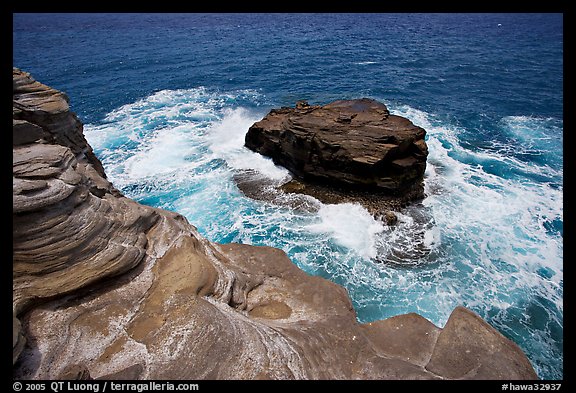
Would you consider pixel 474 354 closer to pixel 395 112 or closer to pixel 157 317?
pixel 157 317

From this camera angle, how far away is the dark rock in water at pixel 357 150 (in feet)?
82.0

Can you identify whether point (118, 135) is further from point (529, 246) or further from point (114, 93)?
point (529, 246)

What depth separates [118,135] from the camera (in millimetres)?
36094

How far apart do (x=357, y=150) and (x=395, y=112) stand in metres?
17.5

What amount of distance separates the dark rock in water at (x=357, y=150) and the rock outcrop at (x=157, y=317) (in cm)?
1416

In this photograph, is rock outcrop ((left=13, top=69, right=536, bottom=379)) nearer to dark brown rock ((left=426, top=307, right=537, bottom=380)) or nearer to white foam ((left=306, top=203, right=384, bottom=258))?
dark brown rock ((left=426, top=307, right=537, bottom=380))

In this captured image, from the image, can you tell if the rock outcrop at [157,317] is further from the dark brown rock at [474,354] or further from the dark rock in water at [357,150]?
the dark rock in water at [357,150]

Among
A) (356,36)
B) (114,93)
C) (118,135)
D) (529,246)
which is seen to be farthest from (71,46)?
(529,246)

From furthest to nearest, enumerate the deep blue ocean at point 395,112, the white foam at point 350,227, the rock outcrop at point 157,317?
the white foam at point 350,227 < the deep blue ocean at point 395,112 < the rock outcrop at point 157,317

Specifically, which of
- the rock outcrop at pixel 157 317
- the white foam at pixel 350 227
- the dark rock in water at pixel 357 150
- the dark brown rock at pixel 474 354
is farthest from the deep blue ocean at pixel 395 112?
the rock outcrop at pixel 157 317

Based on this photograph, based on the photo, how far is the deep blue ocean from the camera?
19.8m

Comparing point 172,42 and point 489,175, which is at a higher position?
point 172,42

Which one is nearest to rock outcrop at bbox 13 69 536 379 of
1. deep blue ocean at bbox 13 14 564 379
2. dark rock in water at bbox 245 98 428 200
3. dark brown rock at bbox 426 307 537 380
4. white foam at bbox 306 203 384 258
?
dark brown rock at bbox 426 307 537 380

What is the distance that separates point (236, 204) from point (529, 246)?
20474 mm
